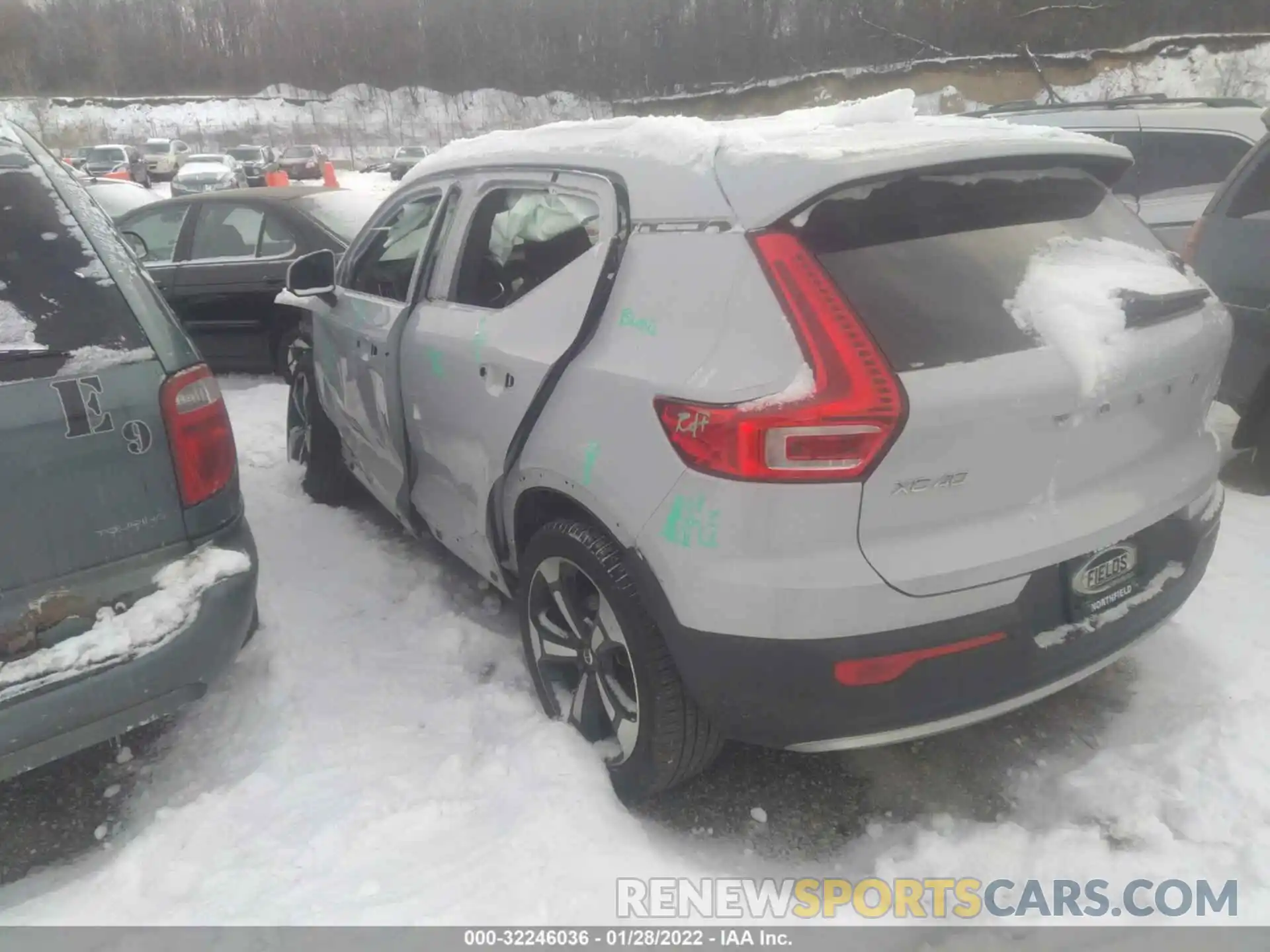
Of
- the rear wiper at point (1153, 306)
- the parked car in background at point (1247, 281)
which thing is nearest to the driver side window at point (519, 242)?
the rear wiper at point (1153, 306)

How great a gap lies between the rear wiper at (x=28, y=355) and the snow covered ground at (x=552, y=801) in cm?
124

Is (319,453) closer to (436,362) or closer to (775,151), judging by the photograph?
(436,362)

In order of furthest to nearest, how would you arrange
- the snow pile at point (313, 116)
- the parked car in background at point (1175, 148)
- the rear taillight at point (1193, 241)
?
the snow pile at point (313, 116)
the parked car in background at point (1175, 148)
the rear taillight at point (1193, 241)

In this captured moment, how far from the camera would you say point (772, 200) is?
6.39ft

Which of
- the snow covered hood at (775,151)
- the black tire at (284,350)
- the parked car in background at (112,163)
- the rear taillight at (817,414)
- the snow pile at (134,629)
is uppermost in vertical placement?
the snow covered hood at (775,151)

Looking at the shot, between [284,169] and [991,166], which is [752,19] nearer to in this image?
[284,169]

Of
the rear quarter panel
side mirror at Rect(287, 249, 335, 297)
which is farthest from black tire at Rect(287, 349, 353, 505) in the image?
the rear quarter panel

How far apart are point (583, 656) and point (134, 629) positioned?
3.80ft

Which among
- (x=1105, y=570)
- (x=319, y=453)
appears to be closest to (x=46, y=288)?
(x=319, y=453)

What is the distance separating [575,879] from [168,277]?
663 cm

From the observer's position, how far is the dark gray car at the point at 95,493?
206cm

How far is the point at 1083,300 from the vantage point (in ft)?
6.86

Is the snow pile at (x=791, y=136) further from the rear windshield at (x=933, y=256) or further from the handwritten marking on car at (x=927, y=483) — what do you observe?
the handwritten marking on car at (x=927, y=483)

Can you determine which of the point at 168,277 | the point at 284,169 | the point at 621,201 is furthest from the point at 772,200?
the point at 284,169
